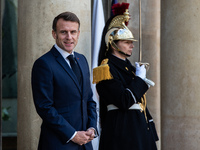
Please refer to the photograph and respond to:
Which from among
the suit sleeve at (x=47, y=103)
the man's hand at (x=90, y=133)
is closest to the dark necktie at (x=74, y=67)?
the suit sleeve at (x=47, y=103)

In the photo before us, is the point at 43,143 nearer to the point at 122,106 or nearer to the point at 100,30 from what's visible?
the point at 122,106

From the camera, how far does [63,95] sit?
264cm

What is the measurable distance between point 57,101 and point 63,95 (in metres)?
0.06

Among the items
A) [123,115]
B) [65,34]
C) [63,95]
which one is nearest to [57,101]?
[63,95]

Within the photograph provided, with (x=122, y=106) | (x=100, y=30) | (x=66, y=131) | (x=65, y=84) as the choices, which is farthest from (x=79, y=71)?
(x=100, y=30)

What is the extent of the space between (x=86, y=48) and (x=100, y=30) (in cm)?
77

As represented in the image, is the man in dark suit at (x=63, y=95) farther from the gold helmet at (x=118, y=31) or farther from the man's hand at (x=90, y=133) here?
the gold helmet at (x=118, y=31)

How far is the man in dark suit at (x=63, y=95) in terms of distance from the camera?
2549mm

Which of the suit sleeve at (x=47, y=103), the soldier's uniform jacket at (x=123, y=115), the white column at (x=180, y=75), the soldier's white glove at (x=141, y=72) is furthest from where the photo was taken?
the white column at (x=180, y=75)

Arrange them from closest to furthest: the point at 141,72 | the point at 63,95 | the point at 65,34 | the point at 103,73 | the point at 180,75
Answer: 1. the point at 63,95
2. the point at 65,34
3. the point at 103,73
4. the point at 141,72
5. the point at 180,75

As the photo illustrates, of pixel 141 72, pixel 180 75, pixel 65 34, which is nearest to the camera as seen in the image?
pixel 65 34

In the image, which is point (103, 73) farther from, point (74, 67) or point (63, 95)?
point (63, 95)

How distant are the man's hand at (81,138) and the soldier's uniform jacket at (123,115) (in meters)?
0.98

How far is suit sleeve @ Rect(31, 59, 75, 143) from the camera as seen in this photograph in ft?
8.27
